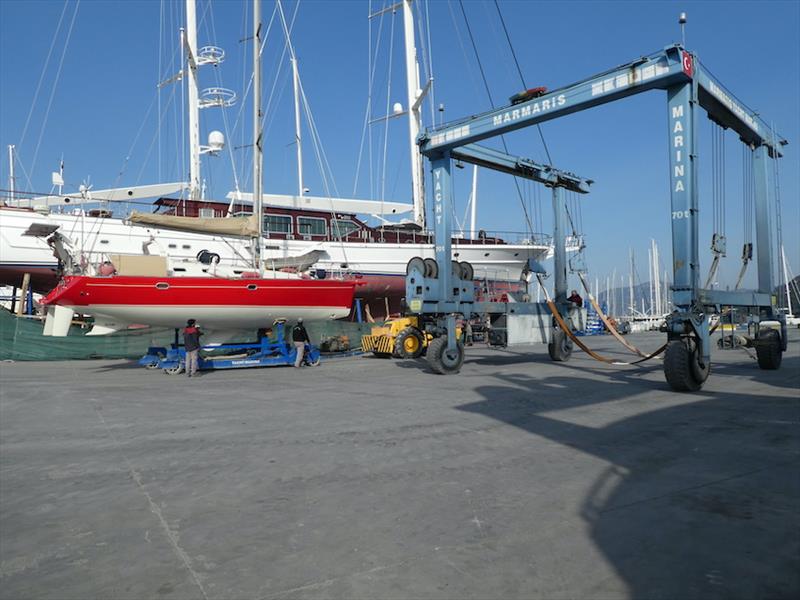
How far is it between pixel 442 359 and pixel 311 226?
17.5 metres

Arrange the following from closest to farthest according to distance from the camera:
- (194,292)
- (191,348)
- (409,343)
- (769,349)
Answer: (769,349), (191,348), (194,292), (409,343)

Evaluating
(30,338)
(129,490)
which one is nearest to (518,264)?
(30,338)

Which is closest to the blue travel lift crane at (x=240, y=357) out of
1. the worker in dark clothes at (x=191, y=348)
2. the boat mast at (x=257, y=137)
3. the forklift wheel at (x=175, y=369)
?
the forklift wheel at (x=175, y=369)

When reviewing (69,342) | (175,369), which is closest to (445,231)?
(175,369)

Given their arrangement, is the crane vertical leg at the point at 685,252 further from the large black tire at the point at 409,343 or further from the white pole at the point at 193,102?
the white pole at the point at 193,102

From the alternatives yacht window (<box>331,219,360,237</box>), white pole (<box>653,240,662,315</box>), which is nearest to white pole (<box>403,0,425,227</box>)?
yacht window (<box>331,219,360,237</box>)

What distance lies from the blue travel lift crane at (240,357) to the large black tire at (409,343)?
2720mm

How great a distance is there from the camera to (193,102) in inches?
992

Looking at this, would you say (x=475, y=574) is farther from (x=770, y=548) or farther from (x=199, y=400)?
(x=199, y=400)

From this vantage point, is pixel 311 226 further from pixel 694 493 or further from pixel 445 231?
pixel 694 493

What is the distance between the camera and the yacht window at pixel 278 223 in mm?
27072

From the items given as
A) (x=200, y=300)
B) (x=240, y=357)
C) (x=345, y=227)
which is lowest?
(x=240, y=357)

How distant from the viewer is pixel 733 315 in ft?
44.6

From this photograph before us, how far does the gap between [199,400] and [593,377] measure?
743 cm
